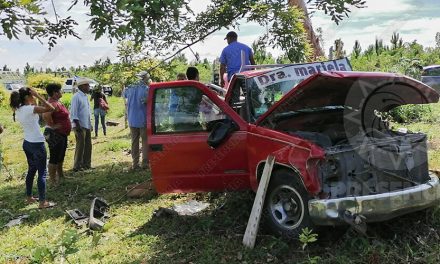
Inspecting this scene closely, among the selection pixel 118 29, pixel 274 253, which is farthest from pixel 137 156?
pixel 118 29

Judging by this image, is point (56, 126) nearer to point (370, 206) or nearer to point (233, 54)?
point (233, 54)

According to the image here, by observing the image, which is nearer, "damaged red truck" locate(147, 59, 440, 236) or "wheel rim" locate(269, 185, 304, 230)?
"damaged red truck" locate(147, 59, 440, 236)

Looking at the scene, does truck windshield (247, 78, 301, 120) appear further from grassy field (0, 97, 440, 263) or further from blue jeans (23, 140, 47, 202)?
blue jeans (23, 140, 47, 202)

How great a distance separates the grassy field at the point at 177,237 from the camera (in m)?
4.27

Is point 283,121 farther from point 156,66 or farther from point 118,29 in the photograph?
point 156,66

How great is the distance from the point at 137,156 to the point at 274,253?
521cm

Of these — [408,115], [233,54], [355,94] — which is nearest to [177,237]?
[355,94]

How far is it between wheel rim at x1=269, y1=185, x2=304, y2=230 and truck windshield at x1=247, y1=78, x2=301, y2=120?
1.18m

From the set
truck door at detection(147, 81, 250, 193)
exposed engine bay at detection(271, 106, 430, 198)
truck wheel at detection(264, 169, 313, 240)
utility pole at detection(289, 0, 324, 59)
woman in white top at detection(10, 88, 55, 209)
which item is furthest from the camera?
utility pole at detection(289, 0, 324, 59)

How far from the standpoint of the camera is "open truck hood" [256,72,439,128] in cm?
461

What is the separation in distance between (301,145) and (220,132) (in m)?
1.14

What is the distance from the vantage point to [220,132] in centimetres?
526

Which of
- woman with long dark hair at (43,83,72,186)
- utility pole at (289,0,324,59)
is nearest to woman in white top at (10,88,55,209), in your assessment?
woman with long dark hair at (43,83,72,186)

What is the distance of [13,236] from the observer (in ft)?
19.6
